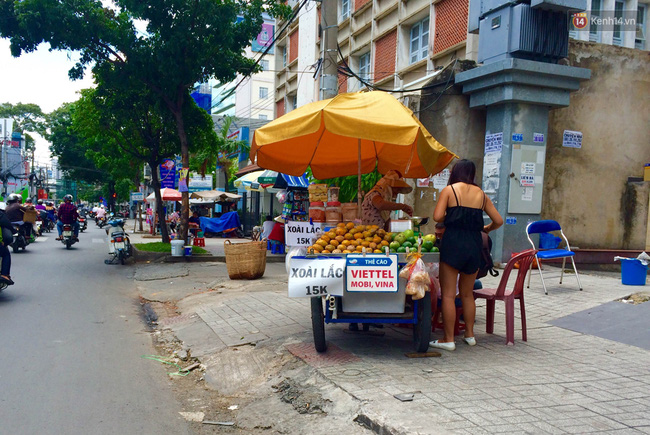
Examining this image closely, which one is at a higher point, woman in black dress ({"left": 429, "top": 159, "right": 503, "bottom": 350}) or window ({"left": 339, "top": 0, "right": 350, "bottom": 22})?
window ({"left": 339, "top": 0, "right": 350, "bottom": 22})

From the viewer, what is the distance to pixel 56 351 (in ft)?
19.2

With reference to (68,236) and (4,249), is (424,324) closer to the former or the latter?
(4,249)

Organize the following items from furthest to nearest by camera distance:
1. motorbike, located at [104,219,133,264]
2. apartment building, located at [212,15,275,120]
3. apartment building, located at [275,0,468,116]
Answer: apartment building, located at [212,15,275,120], motorbike, located at [104,219,133,264], apartment building, located at [275,0,468,116]

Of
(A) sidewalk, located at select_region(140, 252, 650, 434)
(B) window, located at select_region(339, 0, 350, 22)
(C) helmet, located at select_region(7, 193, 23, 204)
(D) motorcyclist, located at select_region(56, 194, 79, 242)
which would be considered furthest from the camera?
(B) window, located at select_region(339, 0, 350, 22)

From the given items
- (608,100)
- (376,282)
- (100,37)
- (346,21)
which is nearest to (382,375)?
(376,282)

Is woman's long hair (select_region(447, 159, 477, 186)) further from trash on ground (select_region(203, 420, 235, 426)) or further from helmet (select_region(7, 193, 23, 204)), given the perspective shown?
helmet (select_region(7, 193, 23, 204))

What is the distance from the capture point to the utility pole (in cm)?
902

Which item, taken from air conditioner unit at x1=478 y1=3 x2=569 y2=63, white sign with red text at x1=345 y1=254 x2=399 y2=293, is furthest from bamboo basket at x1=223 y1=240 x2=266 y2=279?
air conditioner unit at x1=478 y1=3 x2=569 y2=63

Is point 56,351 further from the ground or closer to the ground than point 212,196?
closer to the ground

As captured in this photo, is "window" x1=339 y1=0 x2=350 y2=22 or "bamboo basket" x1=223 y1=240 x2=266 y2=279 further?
"window" x1=339 y1=0 x2=350 y2=22

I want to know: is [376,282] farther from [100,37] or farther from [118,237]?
[100,37]

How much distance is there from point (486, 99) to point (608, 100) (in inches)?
127

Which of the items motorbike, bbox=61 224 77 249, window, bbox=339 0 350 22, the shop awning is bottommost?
motorbike, bbox=61 224 77 249

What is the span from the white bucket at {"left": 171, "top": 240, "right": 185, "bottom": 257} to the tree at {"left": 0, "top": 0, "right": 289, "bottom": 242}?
1.19 metres
